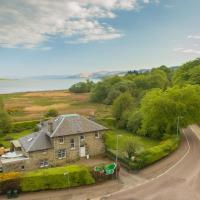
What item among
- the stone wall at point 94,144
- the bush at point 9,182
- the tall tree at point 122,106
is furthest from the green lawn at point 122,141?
the bush at point 9,182

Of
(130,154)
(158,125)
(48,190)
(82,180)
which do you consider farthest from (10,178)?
(158,125)

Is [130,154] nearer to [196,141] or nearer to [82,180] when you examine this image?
[82,180]

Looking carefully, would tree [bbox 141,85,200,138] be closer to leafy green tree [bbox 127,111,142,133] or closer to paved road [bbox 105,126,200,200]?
leafy green tree [bbox 127,111,142,133]

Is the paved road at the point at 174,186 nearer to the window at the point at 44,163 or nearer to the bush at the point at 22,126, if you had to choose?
the window at the point at 44,163

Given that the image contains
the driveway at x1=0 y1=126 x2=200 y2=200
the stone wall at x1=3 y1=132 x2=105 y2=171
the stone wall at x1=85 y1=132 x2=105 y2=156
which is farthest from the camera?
the stone wall at x1=85 y1=132 x2=105 y2=156

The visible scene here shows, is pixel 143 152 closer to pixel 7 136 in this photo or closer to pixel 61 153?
pixel 61 153

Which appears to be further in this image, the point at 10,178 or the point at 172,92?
the point at 172,92

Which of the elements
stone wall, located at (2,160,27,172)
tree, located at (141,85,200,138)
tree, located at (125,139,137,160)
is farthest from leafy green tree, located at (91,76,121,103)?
stone wall, located at (2,160,27,172)
